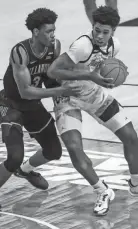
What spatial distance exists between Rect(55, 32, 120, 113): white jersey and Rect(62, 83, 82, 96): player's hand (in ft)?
0.34

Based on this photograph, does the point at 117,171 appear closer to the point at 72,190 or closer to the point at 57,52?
the point at 72,190

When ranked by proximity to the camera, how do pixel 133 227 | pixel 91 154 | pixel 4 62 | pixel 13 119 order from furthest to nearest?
pixel 4 62
pixel 91 154
pixel 13 119
pixel 133 227

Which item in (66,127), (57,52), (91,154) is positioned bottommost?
(91,154)

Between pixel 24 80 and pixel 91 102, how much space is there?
67 centimetres

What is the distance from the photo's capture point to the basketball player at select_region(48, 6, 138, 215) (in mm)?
7359

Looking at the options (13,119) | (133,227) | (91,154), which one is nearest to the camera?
(133,227)

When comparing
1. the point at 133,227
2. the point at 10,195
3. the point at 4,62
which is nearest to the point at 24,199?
the point at 10,195

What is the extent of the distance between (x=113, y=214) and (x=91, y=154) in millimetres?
2058

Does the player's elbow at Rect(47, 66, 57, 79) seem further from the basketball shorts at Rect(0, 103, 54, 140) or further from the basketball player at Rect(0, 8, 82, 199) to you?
the basketball shorts at Rect(0, 103, 54, 140)

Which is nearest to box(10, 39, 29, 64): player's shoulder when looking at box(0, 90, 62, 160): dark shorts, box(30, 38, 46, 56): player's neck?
box(30, 38, 46, 56): player's neck

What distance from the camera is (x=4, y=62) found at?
42.9 feet

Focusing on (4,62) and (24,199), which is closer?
(24,199)

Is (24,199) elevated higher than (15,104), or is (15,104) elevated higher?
(15,104)

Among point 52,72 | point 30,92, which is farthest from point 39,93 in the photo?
point 52,72
